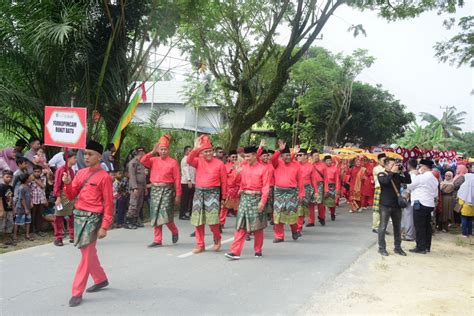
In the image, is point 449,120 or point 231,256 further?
point 449,120

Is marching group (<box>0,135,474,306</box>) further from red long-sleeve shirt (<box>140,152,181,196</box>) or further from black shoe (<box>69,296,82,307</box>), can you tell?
black shoe (<box>69,296,82,307</box>)

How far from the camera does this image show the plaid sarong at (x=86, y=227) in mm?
5047

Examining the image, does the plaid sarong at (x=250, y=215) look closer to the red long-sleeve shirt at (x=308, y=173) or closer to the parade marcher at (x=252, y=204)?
the parade marcher at (x=252, y=204)

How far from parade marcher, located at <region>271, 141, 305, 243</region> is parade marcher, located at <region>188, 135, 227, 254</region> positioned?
1.33m

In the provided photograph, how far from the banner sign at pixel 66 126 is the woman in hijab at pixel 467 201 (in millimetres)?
8491

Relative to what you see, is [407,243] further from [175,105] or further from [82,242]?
[175,105]

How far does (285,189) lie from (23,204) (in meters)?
4.59

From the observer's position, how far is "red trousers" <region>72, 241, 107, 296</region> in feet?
16.1

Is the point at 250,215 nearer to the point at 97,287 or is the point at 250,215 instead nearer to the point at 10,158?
the point at 97,287

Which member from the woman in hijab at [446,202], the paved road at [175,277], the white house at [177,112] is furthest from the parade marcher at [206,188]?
the white house at [177,112]

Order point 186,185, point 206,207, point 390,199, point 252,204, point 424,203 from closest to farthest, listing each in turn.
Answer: point 252,204 < point 206,207 < point 390,199 < point 424,203 < point 186,185

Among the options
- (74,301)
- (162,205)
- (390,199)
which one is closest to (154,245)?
(162,205)

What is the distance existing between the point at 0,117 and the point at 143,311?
22.6 feet

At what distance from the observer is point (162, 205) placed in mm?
7867
